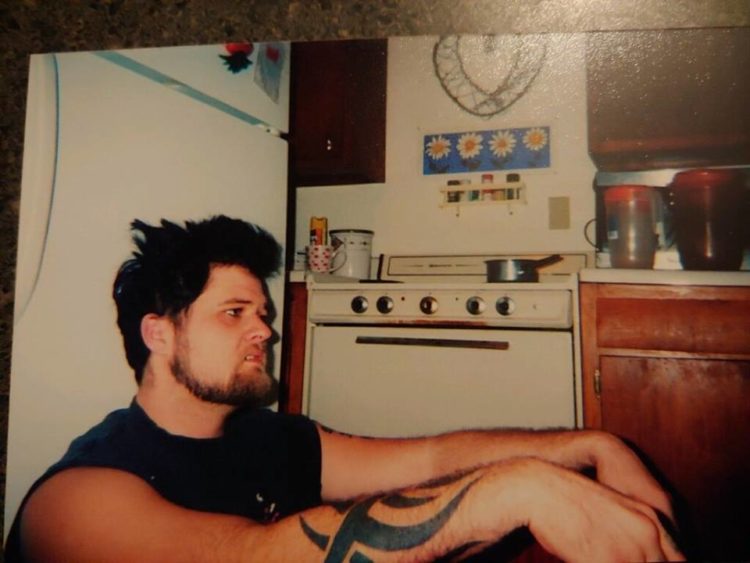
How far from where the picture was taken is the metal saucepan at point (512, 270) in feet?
3.85

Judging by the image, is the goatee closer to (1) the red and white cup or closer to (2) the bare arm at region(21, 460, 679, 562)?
(2) the bare arm at region(21, 460, 679, 562)

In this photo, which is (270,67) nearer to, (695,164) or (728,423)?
(695,164)

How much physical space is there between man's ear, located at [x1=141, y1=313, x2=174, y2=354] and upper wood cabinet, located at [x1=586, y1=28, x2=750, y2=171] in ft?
2.72

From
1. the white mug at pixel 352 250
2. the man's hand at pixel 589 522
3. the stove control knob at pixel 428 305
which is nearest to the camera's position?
the man's hand at pixel 589 522

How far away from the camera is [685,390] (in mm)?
978

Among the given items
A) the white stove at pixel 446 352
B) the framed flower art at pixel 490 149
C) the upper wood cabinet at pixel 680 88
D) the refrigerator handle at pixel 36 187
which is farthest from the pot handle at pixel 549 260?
the refrigerator handle at pixel 36 187

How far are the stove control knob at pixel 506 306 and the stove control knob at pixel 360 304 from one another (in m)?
0.31

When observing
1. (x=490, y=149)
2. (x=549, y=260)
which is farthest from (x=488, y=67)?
(x=549, y=260)

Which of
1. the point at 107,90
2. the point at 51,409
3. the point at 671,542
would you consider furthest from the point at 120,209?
the point at 671,542

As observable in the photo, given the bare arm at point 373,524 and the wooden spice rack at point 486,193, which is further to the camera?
the wooden spice rack at point 486,193

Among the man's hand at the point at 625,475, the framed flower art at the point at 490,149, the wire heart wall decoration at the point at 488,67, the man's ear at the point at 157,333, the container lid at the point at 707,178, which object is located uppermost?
the wire heart wall decoration at the point at 488,67

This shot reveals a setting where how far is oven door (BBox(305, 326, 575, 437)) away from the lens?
1.09m

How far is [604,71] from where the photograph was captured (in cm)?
90

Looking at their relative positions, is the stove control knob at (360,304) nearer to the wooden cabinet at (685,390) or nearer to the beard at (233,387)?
the beard at (233,387)
